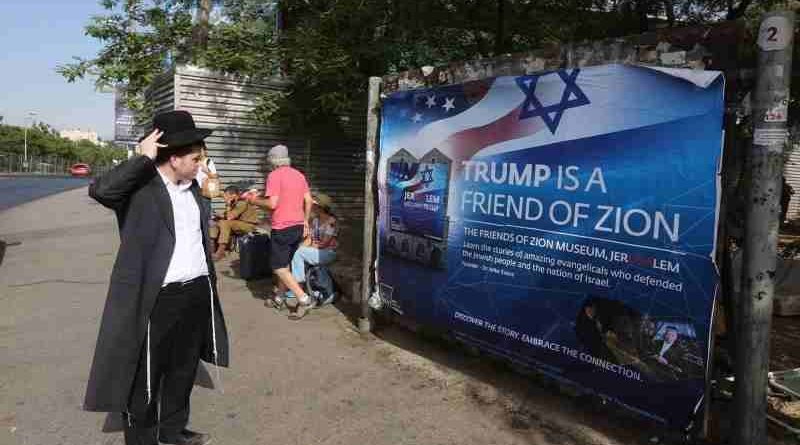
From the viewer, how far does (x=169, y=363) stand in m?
2.91

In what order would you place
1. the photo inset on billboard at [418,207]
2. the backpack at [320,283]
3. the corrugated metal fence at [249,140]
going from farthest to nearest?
the corrugated metal fence at [249,140]
the backpack at [320,283]
the photo inset on billboard at [418,207]

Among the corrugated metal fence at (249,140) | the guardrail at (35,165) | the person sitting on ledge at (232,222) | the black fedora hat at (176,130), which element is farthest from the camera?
the guardrail at (35,165)

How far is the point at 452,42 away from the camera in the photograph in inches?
392

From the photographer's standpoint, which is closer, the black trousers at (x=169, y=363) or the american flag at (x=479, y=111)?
the black trousers at (x=169, y=363)

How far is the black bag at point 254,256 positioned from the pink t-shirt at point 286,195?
188 centimetres

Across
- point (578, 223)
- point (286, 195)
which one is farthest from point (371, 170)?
point (578, 223)

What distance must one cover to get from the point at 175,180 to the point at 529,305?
6.92 ft

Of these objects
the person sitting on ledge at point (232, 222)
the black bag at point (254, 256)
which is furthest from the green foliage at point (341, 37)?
the black bag at point (254, 256)

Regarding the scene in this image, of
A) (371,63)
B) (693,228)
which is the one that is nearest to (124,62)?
(371,63)

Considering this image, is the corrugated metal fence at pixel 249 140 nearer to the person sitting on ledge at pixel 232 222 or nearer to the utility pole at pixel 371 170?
the person sitting on ledge at pixel 232 222

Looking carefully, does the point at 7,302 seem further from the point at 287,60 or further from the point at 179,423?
the point at 287,60

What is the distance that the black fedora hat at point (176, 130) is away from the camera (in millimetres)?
2627

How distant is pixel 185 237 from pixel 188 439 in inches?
43.8

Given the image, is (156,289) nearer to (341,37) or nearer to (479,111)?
(479,111)
